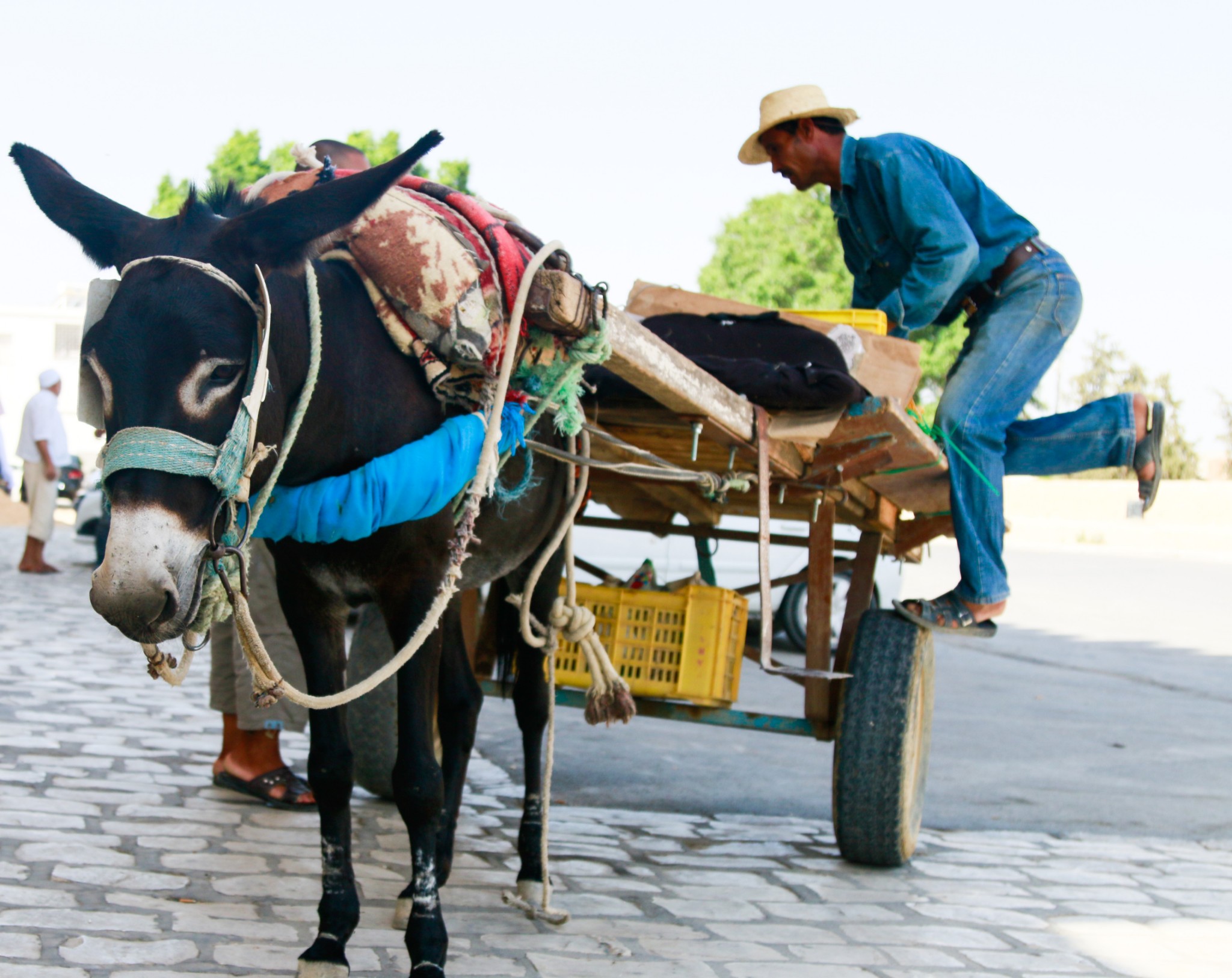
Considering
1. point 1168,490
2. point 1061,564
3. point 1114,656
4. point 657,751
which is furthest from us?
point 1168,490

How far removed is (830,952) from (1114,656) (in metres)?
9.50

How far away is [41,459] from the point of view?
12.2m

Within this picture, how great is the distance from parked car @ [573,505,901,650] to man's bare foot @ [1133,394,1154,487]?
5675 millimetres

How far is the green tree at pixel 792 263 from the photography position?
3391 centimetres

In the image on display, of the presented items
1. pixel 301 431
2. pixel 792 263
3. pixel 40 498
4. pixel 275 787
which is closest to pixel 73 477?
pixel 40 498

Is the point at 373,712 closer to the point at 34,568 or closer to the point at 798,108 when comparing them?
the point at 798,108

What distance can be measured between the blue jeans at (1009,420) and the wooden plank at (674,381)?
1057 mm

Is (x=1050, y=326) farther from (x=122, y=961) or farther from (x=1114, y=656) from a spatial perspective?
(x=1114, y=656)

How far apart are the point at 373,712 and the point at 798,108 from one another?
2.82 metres

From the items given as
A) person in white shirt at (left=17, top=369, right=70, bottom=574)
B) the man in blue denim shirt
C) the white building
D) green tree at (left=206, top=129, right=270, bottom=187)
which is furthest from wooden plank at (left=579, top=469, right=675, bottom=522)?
the white building

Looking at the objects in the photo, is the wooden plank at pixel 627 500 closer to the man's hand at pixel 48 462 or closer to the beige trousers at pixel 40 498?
the man's hand at pixel 48 462

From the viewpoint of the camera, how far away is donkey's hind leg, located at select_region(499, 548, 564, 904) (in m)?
4.03

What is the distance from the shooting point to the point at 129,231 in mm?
2449

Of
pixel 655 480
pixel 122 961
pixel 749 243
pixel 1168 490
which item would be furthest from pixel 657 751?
pixel 749 243
